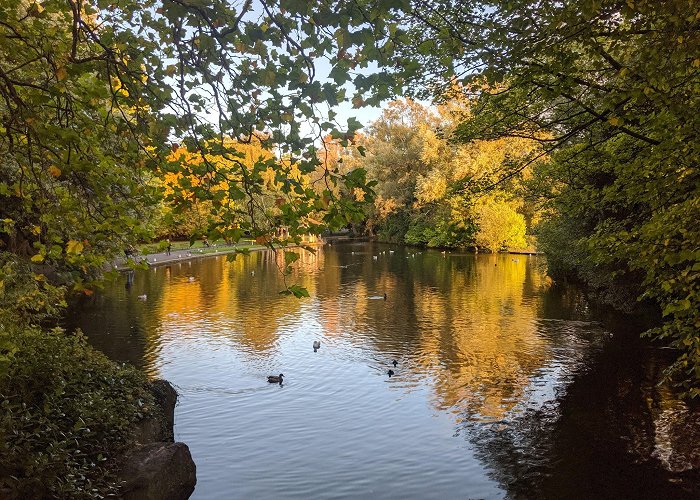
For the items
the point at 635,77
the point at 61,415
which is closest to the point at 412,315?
the point at 61,415

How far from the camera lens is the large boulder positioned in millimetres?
9742

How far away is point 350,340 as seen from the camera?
24422mm

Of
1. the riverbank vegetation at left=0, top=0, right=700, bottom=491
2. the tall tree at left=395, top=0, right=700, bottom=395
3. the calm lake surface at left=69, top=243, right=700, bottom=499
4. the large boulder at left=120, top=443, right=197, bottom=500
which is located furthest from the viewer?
the calm lake surface at left=69, top=243, right=700, bottom=499

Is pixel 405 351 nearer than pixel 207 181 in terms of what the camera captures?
No

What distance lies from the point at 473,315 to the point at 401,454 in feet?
53.6

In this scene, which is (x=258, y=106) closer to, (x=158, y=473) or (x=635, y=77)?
(x=635, y=77)

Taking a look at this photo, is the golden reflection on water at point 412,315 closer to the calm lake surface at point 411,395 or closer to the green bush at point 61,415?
the calm lake surface at point 411,395

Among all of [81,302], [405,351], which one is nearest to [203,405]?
[405,351]

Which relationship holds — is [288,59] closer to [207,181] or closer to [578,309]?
[207,181]

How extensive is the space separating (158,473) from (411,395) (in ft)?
29.9

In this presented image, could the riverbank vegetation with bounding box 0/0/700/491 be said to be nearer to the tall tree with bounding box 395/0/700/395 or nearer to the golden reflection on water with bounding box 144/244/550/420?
the tall tree with bounding box 395/0/700/395

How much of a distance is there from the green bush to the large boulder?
11.9 inches

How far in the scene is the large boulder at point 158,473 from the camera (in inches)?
384

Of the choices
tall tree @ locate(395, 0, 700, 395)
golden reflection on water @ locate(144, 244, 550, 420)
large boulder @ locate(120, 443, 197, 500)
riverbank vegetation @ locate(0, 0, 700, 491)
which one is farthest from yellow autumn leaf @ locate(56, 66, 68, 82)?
golden reflection on water @ locate(144, 244, 550, 420)
